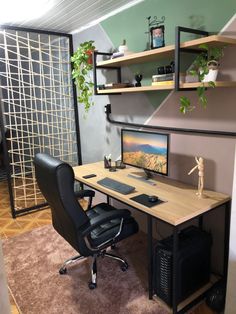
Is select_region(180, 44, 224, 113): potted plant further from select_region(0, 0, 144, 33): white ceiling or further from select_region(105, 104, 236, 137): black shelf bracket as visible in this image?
select_region(0, 0, 144, 33): white ceiling

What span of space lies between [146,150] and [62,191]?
2.96 ft

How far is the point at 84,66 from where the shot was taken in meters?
3.02

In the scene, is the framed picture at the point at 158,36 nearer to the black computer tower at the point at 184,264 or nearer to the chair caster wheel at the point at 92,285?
the black computer tower at the point at 184,264

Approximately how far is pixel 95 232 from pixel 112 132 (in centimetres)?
143

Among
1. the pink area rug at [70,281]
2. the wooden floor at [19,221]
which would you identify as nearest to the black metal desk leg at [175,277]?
the pink area rug at [70,281]

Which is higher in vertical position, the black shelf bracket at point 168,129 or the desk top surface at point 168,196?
the black shelf bracket at point 168,129

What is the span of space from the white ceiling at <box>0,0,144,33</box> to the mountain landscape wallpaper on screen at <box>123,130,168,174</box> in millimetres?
1233

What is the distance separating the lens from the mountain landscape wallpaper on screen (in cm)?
220

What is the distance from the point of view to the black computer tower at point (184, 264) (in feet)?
5.99

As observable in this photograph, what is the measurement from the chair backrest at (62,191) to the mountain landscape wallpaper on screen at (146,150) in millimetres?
760

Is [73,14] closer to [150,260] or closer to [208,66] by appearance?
[208,66]

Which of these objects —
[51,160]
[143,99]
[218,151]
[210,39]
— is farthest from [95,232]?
[210,39]

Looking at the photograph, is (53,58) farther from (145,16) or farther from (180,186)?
(180,186)

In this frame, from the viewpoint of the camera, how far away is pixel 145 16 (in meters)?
2.44
